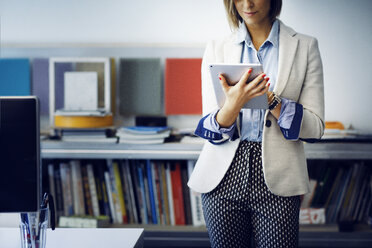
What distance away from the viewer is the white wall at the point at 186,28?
91.2 inches

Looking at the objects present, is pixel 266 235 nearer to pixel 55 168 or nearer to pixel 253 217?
pixel 253 217

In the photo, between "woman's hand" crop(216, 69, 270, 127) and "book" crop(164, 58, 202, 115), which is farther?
"book" crop(164, 58, 202, 115)

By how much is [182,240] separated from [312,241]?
2.47ft

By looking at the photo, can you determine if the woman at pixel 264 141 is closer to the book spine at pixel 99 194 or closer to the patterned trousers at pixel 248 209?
the patterned trousers at pixel 248 209

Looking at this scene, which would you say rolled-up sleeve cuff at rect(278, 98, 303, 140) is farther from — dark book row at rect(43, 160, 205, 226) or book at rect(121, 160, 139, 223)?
book at rect(121, 160, 139, 223)

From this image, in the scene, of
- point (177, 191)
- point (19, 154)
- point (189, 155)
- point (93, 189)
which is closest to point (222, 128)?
point (19, 154)

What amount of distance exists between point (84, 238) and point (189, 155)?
1.21 meters

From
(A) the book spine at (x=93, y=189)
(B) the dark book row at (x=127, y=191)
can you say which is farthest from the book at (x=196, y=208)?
A: (A) the book spine at (x=93, y=189)

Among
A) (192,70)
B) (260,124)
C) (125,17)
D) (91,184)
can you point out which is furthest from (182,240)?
(125,17)

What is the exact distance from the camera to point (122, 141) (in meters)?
2.12

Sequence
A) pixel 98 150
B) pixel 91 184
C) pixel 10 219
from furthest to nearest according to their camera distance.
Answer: pixel 91 184 → pixel 98 150 → pixel 10 219

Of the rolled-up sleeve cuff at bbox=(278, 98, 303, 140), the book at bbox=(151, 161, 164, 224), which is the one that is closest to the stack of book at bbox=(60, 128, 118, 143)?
the book at bbox=(151, 161, 164, 224)

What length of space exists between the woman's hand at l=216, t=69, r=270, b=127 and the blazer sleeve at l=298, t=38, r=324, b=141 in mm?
164

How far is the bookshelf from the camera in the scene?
2.04 m
